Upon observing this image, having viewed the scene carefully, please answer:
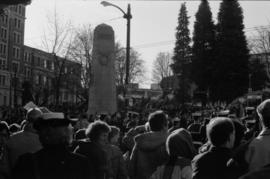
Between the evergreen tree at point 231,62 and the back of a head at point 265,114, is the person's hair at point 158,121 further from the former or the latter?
the evergreen tree at point 231,62

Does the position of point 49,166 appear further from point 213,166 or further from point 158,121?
point 158,121

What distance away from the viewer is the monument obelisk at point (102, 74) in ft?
85.0

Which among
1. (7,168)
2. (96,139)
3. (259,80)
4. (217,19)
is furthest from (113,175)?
(259,80)

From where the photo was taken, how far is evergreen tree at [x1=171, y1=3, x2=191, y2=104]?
64812 mm

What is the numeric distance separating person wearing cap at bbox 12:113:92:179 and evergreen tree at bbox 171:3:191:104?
60.7 meters

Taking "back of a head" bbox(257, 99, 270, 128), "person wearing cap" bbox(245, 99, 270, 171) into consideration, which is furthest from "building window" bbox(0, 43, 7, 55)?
"person wearing cap" bbox(245, 99, 270, 171)

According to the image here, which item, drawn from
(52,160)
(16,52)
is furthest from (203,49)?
(52,160)

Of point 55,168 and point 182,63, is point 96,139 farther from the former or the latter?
point 182,63

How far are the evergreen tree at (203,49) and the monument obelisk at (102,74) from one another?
104 ft

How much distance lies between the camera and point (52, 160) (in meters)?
3.31

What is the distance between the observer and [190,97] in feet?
216

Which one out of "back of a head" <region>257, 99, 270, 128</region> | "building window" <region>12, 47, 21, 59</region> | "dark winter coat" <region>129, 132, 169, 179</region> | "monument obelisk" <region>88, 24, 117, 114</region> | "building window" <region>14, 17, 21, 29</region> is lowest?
"dark winter coat" <region>129, 132, 169, 179</region>

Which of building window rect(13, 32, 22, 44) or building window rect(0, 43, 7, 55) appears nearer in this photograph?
building window rect(0, 43, 7, 55)

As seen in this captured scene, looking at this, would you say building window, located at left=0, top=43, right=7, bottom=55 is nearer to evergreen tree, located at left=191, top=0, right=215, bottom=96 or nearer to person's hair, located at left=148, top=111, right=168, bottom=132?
evergreen tree, located at left=191, top=0, right=215, bottom=96
